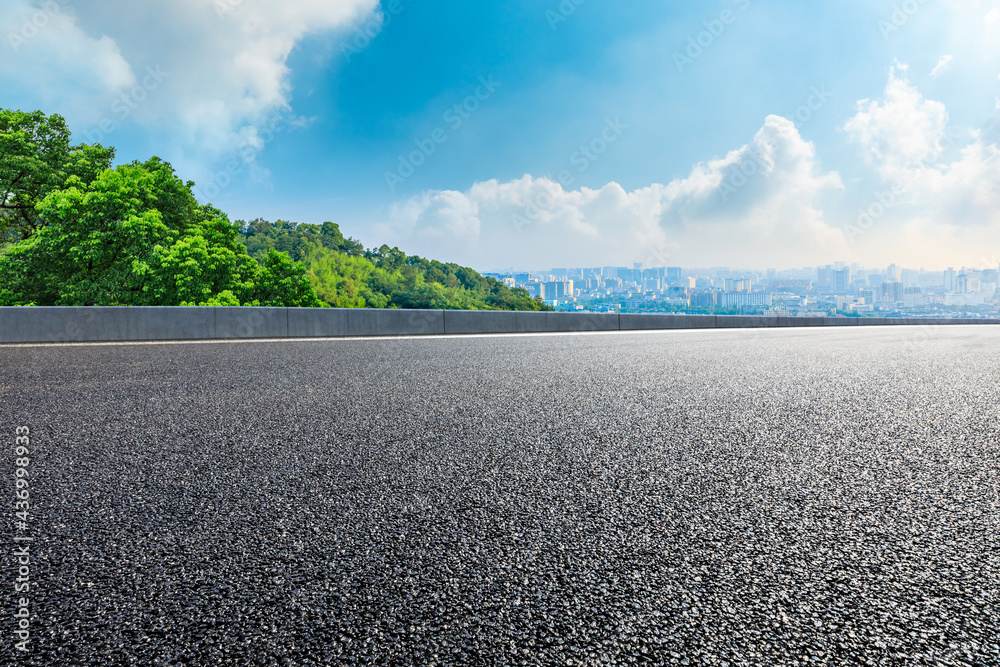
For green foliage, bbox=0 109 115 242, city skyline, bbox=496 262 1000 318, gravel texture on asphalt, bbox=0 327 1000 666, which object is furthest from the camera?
city skyline, bbox=496 262 1000 318

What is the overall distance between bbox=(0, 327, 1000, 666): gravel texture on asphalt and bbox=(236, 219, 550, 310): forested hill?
295 ft

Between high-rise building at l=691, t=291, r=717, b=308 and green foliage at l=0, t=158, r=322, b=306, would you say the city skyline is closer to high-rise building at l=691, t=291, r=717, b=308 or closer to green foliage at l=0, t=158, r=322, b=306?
high-rise building at l=691, t=291, r=717, b=308

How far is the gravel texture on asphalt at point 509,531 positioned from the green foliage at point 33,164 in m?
44.6

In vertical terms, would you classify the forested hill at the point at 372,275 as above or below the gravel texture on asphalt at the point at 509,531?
above

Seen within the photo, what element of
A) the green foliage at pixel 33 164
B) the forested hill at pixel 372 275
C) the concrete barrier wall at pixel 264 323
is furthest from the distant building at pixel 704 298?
the concrete barrier wall at pixel 264 323

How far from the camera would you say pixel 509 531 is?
241cm

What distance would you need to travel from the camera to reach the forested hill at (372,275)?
10131cm

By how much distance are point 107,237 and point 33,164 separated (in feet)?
29.6

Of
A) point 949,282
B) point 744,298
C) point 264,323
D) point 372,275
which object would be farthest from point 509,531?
point 949,282

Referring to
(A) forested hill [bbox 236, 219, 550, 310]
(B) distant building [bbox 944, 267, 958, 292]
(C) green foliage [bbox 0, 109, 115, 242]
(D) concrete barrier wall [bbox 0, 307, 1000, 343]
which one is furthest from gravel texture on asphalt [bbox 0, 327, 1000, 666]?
(B) distant building [bbox 944, 267, 958, 292]

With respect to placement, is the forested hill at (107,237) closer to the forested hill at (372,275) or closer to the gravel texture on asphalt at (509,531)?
the gravel texture on asphalt at (509,531)

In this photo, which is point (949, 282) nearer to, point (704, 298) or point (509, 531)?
point (704, 298)

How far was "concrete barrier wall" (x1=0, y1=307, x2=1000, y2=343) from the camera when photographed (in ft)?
41.3

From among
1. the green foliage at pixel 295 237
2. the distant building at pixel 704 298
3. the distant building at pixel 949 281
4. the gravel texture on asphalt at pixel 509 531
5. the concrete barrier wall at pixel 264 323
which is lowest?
the gravel texture on asphalt at pixel 509 531
